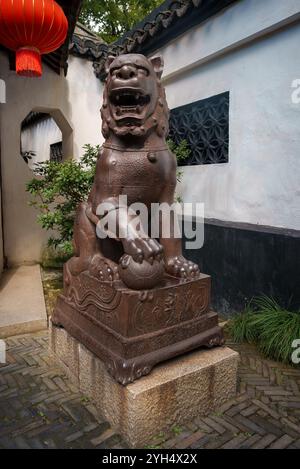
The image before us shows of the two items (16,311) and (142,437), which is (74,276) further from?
(16,311)

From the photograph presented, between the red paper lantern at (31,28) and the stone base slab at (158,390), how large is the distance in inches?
122

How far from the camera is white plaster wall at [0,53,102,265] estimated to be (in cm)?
575

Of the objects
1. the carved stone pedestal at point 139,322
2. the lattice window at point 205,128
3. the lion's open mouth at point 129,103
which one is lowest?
the carved stone pedestal at point 139,322

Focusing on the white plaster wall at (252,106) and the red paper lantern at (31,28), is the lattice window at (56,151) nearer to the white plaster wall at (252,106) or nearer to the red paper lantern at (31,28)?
the white plaster wall at (252,106)

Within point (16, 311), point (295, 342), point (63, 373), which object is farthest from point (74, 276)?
point (295, 342)

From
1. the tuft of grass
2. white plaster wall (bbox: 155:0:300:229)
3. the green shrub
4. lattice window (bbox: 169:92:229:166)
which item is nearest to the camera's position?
the tuft of grass

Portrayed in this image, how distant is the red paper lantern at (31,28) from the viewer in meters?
3.47

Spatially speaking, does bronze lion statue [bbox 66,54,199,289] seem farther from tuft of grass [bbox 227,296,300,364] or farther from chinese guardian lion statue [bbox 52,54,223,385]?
tuft of grass [bbox 227,296,300,364]

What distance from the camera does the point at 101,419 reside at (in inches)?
91.7

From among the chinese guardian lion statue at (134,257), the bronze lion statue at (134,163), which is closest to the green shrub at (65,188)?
the chinese guardian lion statue at (134,257)

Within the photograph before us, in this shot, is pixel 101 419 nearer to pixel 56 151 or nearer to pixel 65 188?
pixel 65 188

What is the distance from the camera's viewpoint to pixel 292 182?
11.4 ft

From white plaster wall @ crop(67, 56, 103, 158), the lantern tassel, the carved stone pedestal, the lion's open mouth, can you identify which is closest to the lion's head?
the lion's open mouth

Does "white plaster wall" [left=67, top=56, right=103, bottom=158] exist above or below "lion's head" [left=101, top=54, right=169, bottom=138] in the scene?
above
